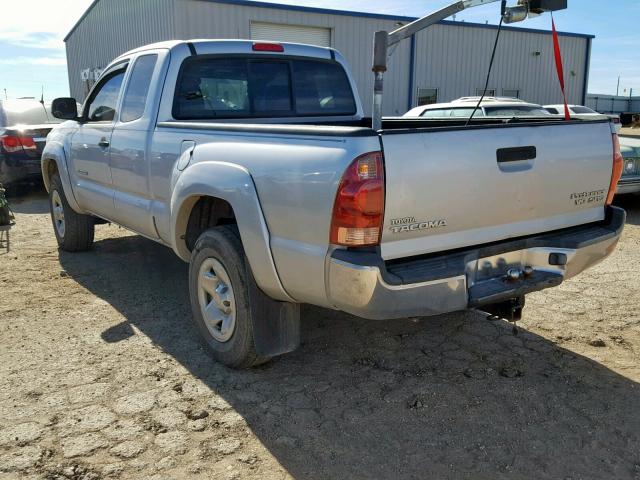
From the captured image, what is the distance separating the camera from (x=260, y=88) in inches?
184

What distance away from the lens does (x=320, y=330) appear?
167 inches

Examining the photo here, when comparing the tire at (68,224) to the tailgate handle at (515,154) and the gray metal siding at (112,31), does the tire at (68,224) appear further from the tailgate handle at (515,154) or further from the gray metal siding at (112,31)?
the gray metal siding at (112,31)

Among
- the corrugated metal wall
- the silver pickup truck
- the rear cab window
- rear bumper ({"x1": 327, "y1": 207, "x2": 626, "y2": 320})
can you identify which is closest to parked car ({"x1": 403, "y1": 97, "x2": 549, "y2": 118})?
the rear cab window

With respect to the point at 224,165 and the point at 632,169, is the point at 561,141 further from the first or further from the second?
the point at 632,169

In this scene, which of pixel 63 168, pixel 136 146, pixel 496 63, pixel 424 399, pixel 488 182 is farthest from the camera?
pixel 496 63

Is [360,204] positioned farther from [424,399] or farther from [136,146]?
[136,146]

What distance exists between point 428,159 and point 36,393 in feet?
8.24

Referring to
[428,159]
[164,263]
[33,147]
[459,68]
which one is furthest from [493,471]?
[459,68]

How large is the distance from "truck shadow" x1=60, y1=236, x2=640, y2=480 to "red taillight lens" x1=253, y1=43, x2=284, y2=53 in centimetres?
206

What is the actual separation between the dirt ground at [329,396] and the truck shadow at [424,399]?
1cm

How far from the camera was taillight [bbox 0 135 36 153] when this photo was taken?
9867mm

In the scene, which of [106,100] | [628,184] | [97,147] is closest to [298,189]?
[97,147]

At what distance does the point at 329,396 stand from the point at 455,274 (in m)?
1.03

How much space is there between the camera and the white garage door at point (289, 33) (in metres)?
17.7
